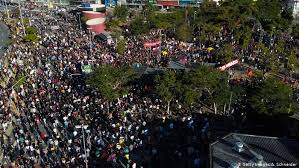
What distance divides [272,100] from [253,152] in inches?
411

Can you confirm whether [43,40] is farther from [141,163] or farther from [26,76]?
[141,163]

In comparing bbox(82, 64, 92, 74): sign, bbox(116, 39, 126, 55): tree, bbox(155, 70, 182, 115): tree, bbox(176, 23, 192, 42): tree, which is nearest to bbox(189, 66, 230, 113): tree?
bbox(155, 70, 182, 115): tree

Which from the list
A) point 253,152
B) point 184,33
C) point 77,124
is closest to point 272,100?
point 253,152

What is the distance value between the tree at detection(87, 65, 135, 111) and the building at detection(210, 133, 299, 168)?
15013mm

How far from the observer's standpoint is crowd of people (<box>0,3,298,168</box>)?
99.9 feet

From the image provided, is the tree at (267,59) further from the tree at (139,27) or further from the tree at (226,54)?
the tree at (139,27)

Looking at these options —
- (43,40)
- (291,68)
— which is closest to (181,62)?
(291,68)

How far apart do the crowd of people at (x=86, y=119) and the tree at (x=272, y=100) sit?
4.45 metres

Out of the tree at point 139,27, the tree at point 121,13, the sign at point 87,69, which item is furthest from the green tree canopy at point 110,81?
the tree at point 121,13

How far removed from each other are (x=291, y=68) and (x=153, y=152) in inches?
896

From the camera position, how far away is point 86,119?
118ft

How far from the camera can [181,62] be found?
4703 centimetres

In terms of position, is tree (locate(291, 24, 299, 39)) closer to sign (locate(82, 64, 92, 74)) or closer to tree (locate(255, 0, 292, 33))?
tree (locate(255, 0, 292, 33))

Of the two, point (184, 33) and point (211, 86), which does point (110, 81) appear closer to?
point (211, 86)
